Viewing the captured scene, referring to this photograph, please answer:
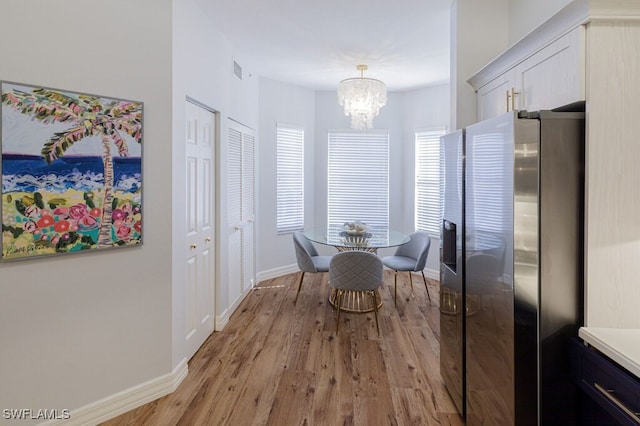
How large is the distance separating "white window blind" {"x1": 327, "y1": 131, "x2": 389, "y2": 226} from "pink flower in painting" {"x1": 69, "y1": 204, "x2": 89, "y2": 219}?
13.5 ft

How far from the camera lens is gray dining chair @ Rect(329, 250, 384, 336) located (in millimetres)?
3498

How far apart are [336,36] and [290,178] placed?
7.91 ft

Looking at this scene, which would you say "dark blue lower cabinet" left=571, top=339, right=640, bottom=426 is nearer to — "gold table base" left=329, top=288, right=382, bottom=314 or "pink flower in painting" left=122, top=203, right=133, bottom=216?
"pink flower in painting" left=122, top=203, right=133, bottom=216

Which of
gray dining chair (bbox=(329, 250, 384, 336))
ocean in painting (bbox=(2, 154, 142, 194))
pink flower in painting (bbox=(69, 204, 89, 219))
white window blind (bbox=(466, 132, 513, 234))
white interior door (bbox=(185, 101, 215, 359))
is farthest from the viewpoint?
gray dining chair (bbox=(329, 250, 384, 336))

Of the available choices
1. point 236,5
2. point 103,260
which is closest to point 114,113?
point 103,260

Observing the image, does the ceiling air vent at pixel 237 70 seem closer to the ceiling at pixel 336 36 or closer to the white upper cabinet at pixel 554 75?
the ceiling at pixel 336 36

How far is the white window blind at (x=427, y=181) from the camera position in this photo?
5.34 metres

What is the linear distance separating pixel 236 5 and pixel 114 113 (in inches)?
57.2

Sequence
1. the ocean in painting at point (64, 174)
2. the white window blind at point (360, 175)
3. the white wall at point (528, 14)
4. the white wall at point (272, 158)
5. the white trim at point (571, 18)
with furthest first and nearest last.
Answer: the white window blind at point (360, 175) < the white wall at point (272, 158) < the white wall at point (528, 14) < the ocean in painting at point (64, 174) < the white trim at point (571, 18)

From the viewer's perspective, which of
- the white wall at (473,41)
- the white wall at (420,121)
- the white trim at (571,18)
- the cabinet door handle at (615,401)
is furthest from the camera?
the white wall at (420,121)

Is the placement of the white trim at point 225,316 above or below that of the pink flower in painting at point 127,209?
below

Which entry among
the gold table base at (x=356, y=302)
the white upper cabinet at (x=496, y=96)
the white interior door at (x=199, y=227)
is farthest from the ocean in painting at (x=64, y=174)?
the gold table base at (x=356, y=302)

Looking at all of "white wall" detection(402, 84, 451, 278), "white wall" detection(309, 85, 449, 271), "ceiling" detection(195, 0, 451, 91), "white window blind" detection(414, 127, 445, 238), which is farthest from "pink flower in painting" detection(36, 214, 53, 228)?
"white wall" detection(402, 84, 451, 278)

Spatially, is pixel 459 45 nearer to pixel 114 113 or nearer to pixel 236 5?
pixel 236 5
